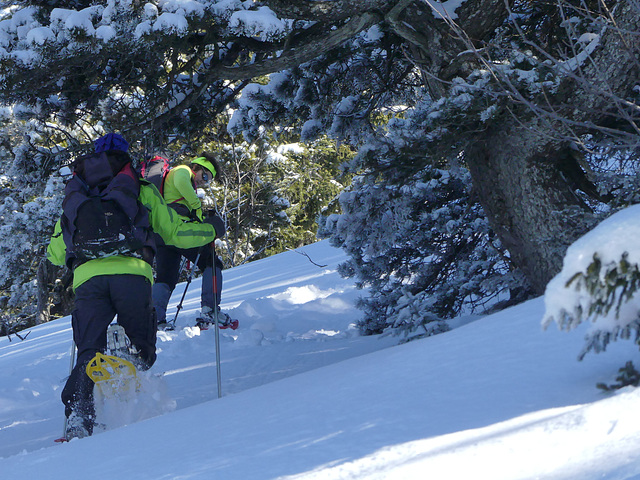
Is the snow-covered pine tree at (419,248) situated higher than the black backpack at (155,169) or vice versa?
the black backpack at (155,169)

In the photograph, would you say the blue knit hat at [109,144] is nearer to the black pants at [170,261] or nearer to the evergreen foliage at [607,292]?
the black pants at [170,261]

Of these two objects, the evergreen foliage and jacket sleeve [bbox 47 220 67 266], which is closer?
the evergreen foliage

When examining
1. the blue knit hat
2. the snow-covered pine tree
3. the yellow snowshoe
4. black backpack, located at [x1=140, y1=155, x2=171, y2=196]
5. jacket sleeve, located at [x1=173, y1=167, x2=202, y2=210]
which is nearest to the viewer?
the yellow snowshoe

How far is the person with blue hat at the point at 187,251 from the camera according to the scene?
7.38 m

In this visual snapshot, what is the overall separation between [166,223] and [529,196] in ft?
9.44

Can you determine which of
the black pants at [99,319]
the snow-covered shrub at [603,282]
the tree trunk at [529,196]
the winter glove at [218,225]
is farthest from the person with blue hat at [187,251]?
the snow-covered shrub at [603,282]

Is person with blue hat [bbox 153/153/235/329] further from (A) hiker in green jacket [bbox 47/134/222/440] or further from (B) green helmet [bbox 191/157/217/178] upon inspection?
(A) hiker in green jacket [bbox 47/134/222/440]

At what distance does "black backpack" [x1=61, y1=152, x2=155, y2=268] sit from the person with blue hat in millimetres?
2791

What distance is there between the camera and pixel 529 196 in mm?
5363

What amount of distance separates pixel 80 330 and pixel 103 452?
1.56m

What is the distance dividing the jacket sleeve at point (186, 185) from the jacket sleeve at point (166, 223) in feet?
8.32

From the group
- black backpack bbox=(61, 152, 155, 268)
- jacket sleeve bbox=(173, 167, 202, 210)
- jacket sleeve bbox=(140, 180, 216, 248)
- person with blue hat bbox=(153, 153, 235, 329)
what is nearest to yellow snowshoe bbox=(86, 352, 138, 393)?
black backpack bbox=(61, 152, 155, 268)

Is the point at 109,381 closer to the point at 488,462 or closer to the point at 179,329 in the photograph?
the point at 488,462

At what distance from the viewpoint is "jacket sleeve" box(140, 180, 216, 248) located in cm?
458
